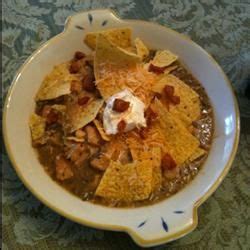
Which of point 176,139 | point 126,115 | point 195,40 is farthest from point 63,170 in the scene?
point 195,40

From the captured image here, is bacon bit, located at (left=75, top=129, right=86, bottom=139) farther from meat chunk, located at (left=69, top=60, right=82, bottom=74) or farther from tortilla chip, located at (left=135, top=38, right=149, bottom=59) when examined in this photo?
tortilla chip, located at (left=135, top=38, right=149, bottom=59)

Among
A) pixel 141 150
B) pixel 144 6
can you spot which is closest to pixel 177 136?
pixel 141 150

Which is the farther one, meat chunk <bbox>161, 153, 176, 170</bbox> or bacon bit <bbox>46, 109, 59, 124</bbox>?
bacon bit <bbox>46, 109, 59, 124</bbox>

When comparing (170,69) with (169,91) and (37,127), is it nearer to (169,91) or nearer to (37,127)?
(169,91)

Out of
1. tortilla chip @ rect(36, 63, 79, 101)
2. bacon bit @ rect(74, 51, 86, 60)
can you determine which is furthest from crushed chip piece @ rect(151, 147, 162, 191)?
bacon bit @ rect(74, 51, 86, 60)

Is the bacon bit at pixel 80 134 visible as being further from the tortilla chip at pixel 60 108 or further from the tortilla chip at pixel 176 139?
the tortilla chip at pixel 176 139

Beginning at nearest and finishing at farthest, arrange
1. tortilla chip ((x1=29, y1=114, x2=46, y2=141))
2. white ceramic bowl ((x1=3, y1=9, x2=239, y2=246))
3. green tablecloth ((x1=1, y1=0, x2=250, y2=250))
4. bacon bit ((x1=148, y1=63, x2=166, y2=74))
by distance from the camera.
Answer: white ceramic bowl ((x1=3, y1=9, x2=239, y2=246)) → green tablecloth ((x1=1, y1=0, x2=250, y2=250)) → tortilla chip ((x1=29, y1=114, x2=46, y2=141)) → bacon bit ((x1=148, y1=63, x2=166, y2=74))
